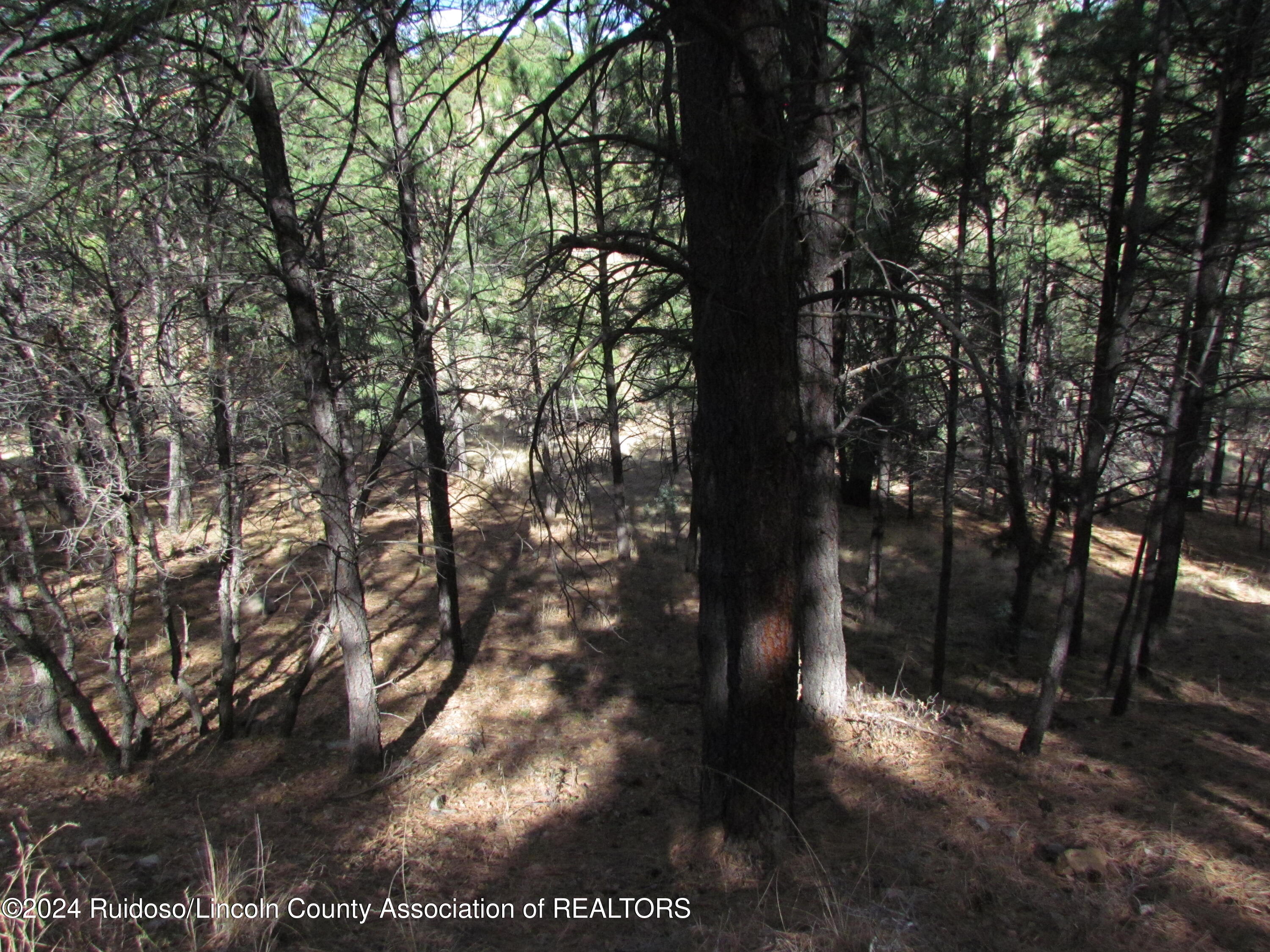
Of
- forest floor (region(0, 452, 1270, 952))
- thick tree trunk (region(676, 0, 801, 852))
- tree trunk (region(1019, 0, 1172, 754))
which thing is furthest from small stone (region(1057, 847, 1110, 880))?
thick tree trunk (region(676, 0, 801, 852))

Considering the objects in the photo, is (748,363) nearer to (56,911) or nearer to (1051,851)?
(1051,851)

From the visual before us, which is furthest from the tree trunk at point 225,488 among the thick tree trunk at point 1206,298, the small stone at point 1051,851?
the thick tree trunk at point 1206,298

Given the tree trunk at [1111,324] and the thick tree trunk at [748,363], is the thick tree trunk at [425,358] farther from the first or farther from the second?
the tree trunk at [1111,324]

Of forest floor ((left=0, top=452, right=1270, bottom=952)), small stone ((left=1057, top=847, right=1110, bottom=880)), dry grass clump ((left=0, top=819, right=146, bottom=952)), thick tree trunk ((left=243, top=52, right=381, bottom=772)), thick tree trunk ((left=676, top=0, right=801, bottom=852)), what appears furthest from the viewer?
thick tree trunk ((left=243, top=52, right=381, bottom=772))

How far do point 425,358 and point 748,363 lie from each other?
212 inches

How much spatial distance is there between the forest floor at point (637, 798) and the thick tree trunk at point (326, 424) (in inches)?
20.1

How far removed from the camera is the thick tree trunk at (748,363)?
3.79m

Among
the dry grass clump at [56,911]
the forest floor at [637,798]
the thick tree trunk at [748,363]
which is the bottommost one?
the forest floor at [637,798]

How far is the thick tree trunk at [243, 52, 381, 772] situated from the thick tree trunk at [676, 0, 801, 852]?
12.9 ft

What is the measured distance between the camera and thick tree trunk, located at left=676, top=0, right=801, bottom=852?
3785 mm

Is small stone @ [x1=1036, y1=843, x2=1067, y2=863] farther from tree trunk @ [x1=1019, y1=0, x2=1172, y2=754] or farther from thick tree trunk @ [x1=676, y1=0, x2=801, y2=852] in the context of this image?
thick tree trunk @ [x1=676, y1=0, x2=801, y2=852]

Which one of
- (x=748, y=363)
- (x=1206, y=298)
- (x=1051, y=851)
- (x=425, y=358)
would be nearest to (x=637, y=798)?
(x=1051, y=851)

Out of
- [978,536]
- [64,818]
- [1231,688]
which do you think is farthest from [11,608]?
[978,536]

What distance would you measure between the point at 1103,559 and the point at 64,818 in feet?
64.8
